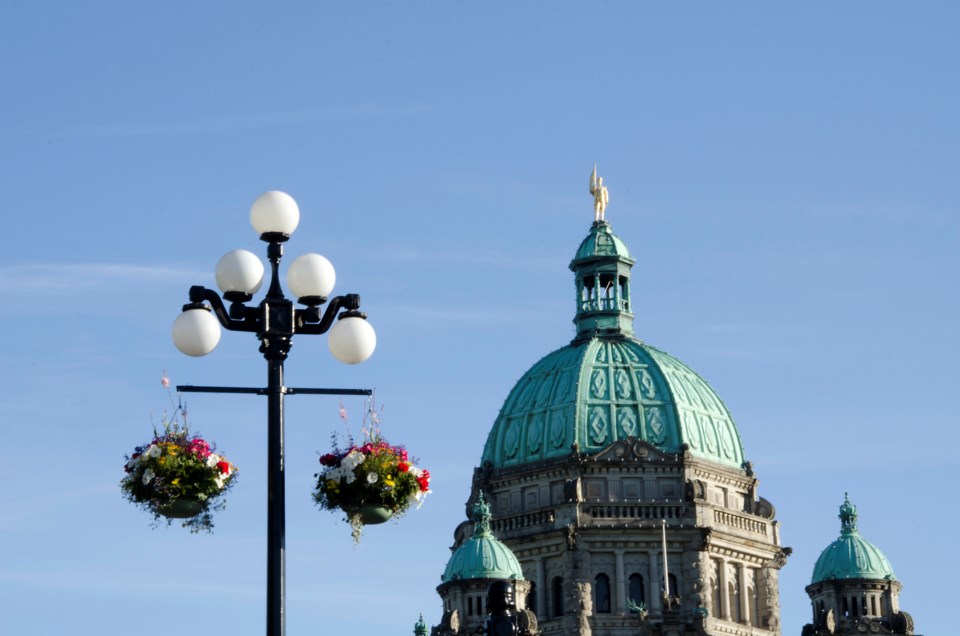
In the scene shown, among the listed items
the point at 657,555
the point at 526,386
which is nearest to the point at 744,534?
the point at 657,555

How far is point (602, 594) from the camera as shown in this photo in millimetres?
124938

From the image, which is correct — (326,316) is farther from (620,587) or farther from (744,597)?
(744,597)

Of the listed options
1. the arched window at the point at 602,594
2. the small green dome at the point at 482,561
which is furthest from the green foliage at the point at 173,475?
the arched window at the point at 602,594

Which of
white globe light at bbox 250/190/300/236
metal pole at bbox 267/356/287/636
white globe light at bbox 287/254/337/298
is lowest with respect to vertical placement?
metal pole at bbox 267/356/287/636

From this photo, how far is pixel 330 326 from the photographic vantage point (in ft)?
121

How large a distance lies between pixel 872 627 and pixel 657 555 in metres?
11.7

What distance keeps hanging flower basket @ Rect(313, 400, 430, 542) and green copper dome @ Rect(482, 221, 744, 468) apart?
289 feet

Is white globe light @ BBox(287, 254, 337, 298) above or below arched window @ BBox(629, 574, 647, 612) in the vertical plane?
below

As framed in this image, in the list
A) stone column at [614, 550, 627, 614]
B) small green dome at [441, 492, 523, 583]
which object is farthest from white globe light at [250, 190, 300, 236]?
stone column at [614, 550, 627, 614]

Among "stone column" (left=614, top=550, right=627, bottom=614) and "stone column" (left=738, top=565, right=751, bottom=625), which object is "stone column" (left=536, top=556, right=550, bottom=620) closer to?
"stone column" (left=614, top=550, right=627, bottom=614)

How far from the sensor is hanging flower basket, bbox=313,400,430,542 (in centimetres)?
3838

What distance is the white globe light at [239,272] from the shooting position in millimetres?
36594

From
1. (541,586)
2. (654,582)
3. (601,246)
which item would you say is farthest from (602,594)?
(601,246)

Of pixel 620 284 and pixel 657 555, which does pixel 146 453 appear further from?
pixel 620 284
